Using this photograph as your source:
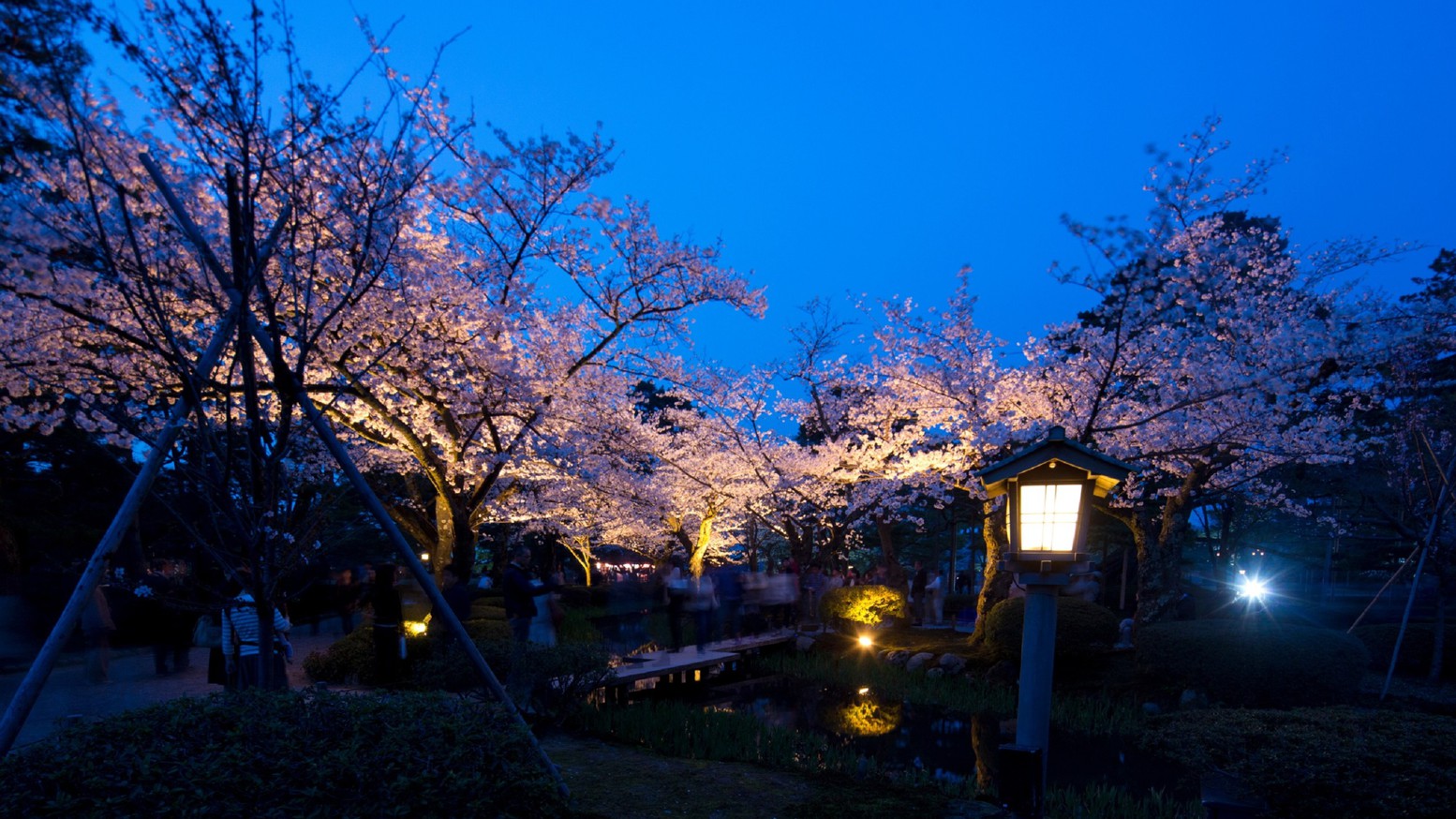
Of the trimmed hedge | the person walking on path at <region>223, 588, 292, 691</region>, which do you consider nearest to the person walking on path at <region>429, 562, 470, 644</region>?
Answer: the person walking on path at <region>223, 588, 292, 691</region>

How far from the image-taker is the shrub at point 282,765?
3.03 m

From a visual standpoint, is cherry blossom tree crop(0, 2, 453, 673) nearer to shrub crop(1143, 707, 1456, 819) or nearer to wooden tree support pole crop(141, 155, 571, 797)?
wooden tree support pole crop(141, 155, 571, 797)

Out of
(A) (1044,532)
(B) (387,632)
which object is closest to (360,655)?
(B) (387,632)

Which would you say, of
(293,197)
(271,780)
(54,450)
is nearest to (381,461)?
(54,450)

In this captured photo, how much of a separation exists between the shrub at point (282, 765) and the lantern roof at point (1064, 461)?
3.47 m

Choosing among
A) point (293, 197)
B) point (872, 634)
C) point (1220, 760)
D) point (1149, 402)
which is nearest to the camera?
point (293, 197)

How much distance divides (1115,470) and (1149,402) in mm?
9555

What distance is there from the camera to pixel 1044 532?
5223 mm

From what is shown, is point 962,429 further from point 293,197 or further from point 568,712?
point 293,197

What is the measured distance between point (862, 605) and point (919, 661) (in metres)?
3.87

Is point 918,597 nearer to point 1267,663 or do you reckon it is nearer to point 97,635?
point 1267,663

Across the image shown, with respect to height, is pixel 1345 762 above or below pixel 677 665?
above

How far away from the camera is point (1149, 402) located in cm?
1352

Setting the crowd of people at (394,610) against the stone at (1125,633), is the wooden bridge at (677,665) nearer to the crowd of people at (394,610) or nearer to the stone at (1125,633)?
the crowd of people at (394,610)
